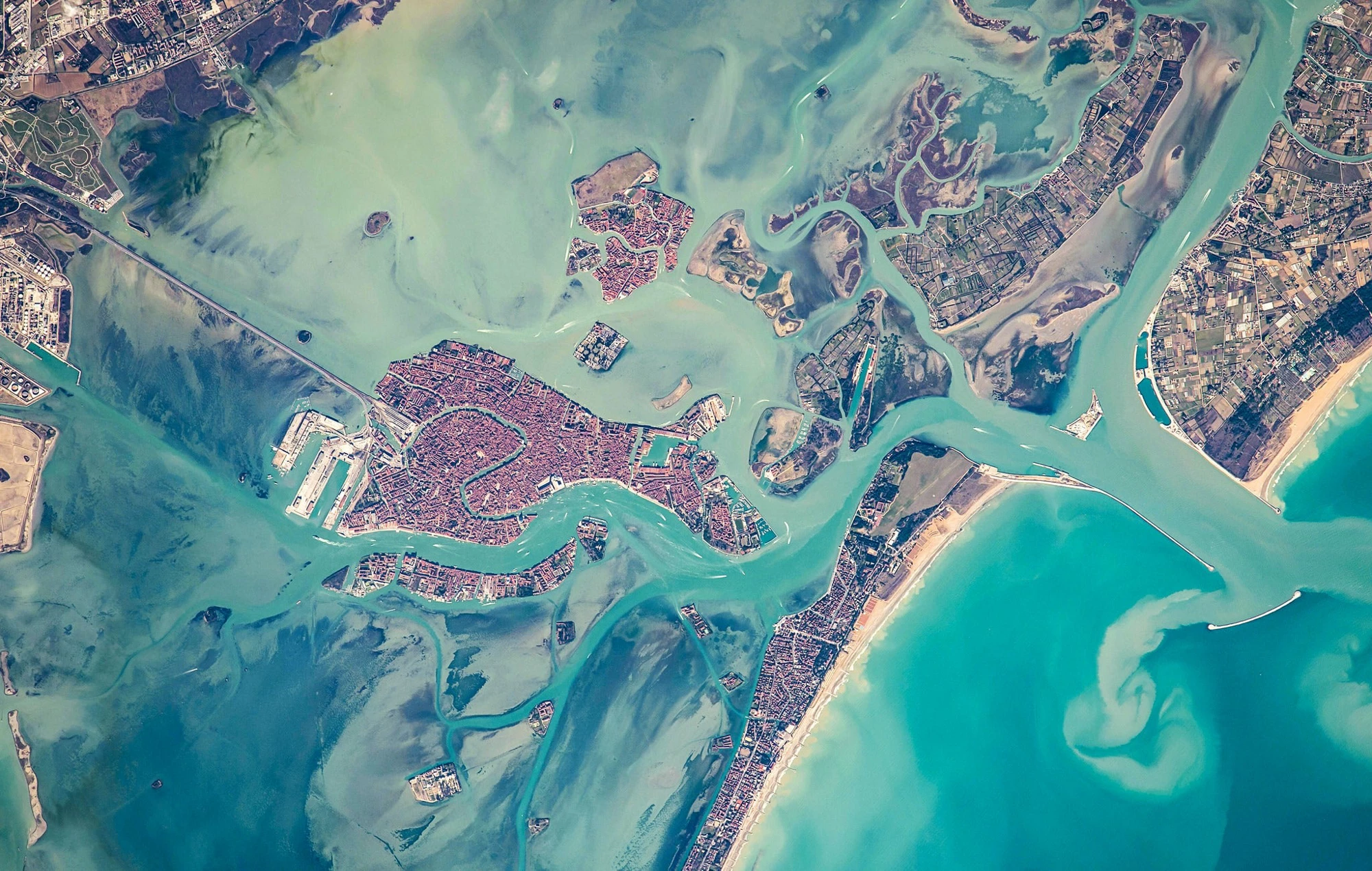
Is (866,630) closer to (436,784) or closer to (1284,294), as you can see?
(436,784)

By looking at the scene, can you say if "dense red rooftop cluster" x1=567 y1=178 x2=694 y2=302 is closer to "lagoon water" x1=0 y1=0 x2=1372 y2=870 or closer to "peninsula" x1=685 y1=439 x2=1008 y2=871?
"lagoon water" x1=0 y1=0 x2=1372 y2=870

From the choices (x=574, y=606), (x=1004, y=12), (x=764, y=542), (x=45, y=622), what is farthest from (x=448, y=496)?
(x=1004, y=12)

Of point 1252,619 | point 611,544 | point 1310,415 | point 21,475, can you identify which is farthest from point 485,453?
point 1310,415

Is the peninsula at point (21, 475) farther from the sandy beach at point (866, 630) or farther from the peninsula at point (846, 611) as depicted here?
the sandy beach at point (866, 630)

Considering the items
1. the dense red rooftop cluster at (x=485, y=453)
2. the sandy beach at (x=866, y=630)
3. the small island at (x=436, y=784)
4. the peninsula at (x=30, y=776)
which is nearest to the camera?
the small island at (x=436, y=784)

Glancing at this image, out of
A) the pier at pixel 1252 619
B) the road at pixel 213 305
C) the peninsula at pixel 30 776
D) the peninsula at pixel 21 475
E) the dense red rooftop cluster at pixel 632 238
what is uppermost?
the dense red rooftop cluster at pixel 632 238

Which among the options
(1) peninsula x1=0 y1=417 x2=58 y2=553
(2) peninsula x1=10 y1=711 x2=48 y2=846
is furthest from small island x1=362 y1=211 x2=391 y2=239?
(2) peninsula x1=10 y1=711 x2=48 y2=846

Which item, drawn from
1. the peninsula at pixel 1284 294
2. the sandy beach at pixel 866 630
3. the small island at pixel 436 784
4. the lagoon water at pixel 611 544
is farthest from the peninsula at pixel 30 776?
the peninsula at pixel 1284 294
